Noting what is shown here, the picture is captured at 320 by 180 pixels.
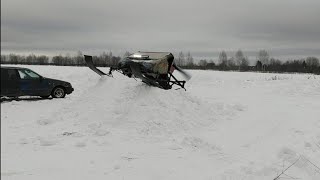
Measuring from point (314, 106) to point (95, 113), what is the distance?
1008cm

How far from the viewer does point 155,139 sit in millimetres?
8938

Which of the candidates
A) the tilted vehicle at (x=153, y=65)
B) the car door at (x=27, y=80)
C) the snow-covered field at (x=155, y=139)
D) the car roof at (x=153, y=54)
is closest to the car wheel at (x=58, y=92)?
the snow-covered field at (x=155, y=139)

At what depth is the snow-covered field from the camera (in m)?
6.53

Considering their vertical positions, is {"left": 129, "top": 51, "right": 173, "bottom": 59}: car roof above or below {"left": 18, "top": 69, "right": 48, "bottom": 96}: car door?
above

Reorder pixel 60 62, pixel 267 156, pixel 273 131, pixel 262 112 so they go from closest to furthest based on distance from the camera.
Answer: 1. pixel 60 62
2. pixel 267 156
3. pixel 273 131
4. pixel 262 112

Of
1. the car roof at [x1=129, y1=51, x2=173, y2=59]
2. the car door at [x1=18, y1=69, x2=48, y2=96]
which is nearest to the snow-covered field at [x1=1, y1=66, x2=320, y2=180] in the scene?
the car door at [x1=18, y1=69, x2=48, y2=96]

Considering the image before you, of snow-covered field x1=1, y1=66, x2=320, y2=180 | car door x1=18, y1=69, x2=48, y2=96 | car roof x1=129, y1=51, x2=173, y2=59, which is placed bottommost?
snow-covered field x1=1, y1=66, x2=320, y2=180

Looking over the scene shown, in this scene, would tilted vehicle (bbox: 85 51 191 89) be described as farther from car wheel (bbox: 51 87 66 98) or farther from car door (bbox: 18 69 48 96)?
car wheel (bbox: 51 87 66 98)

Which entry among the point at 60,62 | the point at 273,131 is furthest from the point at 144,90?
the point at 60,62

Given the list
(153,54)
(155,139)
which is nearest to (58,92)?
(153,54)

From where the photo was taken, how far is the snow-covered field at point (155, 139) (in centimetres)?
653

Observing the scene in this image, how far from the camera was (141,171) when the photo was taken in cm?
666

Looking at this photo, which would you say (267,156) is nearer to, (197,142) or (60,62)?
(197,142)

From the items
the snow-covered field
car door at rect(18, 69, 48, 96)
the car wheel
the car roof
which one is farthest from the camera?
the car wheel
